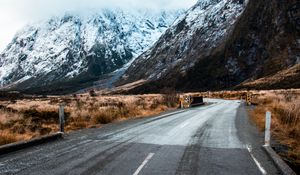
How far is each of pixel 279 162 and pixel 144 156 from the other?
11.7 feet

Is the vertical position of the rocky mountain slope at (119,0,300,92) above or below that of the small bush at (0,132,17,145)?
above

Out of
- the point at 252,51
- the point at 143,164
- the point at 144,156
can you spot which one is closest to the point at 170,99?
the point at 144,156

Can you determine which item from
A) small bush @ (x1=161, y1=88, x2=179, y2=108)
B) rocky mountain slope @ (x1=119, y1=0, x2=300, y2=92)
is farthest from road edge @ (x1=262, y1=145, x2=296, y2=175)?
rocky mountain slope @ (x1=119, y1=0, x2=300, y2=92)

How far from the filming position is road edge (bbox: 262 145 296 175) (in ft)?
30.0

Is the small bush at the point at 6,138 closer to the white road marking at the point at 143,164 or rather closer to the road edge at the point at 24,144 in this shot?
the road edge at the point at 24,144

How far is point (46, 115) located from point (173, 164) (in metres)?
18.5

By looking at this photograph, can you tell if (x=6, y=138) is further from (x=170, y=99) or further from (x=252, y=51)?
(x=252, y=51)

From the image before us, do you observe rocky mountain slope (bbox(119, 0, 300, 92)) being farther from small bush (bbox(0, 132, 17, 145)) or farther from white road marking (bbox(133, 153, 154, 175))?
white road marking (bbox(133, 153, 154, 175))

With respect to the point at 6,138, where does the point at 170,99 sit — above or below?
above

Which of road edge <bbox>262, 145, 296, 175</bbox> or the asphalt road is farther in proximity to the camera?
the asphalt road

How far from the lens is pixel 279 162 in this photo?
398 inches

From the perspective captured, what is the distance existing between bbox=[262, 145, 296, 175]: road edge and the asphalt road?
0.14 m

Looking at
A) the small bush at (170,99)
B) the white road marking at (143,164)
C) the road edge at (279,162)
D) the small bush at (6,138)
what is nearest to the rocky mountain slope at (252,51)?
the small bush at (170,99)

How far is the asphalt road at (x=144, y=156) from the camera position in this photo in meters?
9.66
